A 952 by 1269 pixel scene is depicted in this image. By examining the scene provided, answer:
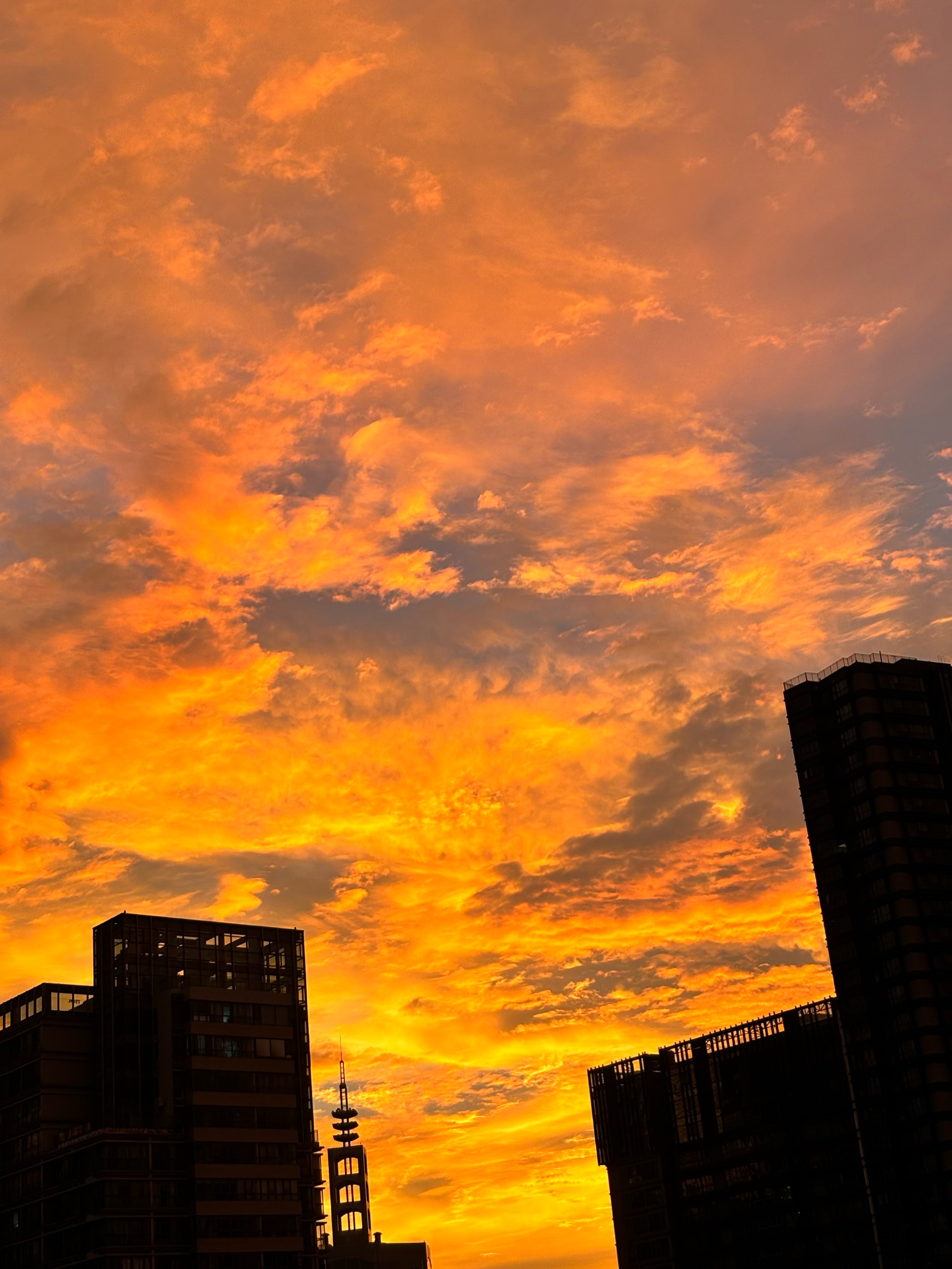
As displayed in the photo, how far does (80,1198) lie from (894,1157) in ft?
346

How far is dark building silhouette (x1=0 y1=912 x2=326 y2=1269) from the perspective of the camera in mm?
177375

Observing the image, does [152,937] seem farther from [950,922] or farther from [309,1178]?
[950,922]

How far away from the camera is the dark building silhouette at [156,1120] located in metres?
177

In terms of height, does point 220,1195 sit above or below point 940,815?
below

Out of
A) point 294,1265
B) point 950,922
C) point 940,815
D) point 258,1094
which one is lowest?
point 294,1265

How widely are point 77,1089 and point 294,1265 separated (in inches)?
1456

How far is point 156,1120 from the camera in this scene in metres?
183

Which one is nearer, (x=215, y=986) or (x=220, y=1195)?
(x=220, y=1195)

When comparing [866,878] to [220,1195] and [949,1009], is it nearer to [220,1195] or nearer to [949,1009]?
[949,1009]

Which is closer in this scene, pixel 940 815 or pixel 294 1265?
pixel 294 1265

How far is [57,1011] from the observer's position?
19375 centimetres

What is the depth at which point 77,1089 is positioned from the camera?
7525 inches

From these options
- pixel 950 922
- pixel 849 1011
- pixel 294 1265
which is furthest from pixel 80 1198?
pixel 950 922

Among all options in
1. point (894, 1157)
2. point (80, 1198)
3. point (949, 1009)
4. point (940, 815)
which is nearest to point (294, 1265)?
point (80, 1198)
